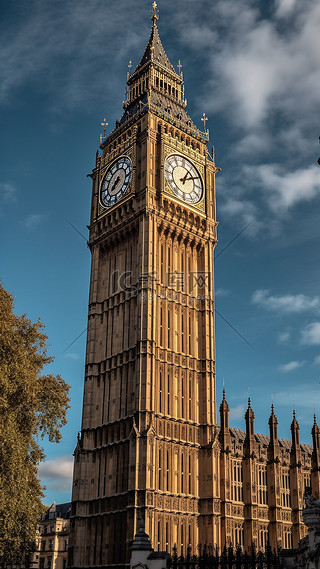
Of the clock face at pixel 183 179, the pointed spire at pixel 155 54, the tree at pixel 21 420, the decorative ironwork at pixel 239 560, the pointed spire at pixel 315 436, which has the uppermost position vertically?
the pointed spire at pixel 155 54

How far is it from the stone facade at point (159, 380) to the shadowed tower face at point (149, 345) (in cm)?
10

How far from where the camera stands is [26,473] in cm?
2983

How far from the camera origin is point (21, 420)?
32.3m

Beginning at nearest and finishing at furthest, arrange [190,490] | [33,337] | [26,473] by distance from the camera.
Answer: [26,473]
[33,337]
[190,490]

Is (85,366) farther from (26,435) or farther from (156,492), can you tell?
(26,435)

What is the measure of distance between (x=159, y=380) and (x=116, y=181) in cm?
1919

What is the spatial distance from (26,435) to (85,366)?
22.9 meters

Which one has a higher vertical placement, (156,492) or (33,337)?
(33,337)

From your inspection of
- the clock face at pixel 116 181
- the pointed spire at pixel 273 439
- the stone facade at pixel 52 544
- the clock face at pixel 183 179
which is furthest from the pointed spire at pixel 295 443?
the stone facade at pixel 52 544

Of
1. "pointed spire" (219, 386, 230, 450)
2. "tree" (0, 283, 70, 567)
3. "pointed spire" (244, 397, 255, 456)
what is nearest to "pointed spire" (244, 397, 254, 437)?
"pointed spire" (244, 397, 255, 456)

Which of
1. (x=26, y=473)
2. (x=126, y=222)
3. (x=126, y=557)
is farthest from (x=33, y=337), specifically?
(x=126, y=222)

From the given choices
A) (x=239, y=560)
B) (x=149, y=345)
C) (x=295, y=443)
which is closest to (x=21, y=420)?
(x=239, y=560)

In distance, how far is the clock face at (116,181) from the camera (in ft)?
188

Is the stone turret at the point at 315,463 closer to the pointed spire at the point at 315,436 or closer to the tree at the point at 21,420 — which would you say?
the pointed spire at the point at 315,436
